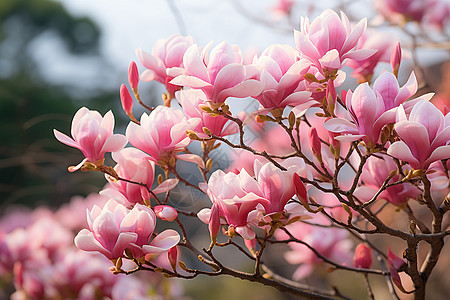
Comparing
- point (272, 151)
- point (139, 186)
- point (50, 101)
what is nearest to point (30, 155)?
point (272, 151)

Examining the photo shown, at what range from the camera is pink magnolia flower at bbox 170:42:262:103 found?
0.52 m

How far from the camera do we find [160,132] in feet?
1.95

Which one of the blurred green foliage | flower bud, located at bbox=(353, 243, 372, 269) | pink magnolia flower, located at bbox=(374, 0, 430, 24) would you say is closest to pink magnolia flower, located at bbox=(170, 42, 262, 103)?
flower bud, located at bbox=(353, 243, 372, 269)

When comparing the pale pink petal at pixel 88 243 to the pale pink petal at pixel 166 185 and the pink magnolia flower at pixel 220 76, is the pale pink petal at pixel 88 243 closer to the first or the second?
the pale pink petal at pixel 166 185

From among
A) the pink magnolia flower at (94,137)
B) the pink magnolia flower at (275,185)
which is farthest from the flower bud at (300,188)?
the pink magnolia flower at (94,137)

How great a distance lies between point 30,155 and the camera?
58.8 inches

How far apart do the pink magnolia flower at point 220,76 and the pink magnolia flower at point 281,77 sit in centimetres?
2

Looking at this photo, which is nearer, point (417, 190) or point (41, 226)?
point (417, 190)

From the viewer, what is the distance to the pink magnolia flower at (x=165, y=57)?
0.68 meters

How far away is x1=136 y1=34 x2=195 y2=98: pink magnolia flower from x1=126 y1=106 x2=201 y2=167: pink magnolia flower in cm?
9

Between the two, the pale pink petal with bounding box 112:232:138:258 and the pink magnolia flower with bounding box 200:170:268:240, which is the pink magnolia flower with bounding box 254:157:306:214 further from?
the pale pink petal with bounding box 112:232:138:258

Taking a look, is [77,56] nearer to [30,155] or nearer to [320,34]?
[30,155]

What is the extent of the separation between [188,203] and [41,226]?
767mm

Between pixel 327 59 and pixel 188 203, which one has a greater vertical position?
pixel 327 59
